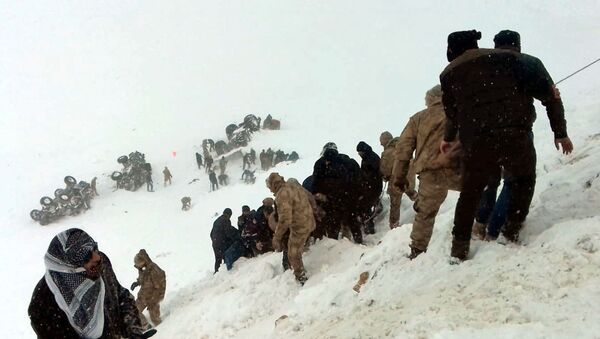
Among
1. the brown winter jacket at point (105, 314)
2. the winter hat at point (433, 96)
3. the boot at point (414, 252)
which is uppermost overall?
the winter hat at point (433, 96)

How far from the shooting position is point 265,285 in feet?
22.1

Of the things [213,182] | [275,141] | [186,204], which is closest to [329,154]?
[186,204]

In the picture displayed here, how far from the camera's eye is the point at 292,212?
19.5 ft

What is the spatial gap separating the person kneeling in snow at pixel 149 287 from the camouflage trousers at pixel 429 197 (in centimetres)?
534

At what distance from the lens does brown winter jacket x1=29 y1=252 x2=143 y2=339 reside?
97.6 inches

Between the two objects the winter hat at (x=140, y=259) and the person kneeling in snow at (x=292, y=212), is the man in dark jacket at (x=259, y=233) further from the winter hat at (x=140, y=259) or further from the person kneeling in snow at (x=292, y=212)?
the person kneeling in snow at (x=292, y=212)

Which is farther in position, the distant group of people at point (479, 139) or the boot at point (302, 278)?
the boot at point (302, 278)

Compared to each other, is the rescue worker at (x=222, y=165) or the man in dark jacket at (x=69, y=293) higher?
the man in dark jacket at (x=69, y=293)

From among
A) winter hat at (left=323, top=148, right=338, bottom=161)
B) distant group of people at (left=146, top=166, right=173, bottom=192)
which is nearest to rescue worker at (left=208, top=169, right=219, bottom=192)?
distant group of people at (left=146, top=166, right=173, bottom=192)

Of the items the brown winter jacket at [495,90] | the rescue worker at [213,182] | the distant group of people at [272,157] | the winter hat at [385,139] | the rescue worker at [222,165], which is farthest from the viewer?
the rescue worker at [222,165]

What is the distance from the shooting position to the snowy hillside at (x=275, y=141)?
313 cm

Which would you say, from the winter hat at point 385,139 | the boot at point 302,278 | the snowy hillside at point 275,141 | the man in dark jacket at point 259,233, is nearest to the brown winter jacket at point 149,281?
the snowy hillside at point 275,141

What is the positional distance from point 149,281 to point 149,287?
4.1 inches

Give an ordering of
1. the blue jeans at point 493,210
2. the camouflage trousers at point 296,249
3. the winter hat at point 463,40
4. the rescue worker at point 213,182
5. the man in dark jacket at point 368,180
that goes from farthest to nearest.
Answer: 1. the rescue worker at point 213,182
2. the man in dark jacket at point 368,180
3. the camouflage trousers at point 296,249
4. the blue jeans at point 493,210
5. the winter hat at point 463,40
